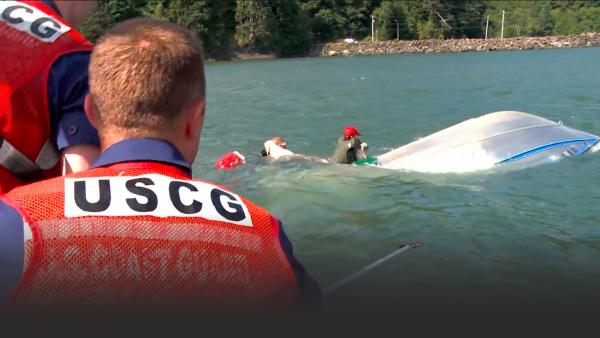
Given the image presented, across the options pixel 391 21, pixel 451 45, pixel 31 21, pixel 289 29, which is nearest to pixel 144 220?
pixel 31 21

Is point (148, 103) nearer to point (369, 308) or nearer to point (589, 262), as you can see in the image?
point (369, 308)

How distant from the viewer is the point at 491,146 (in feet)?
35.9

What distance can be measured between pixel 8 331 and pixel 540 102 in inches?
836

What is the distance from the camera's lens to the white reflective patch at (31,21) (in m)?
1.73

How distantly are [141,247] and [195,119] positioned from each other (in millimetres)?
392

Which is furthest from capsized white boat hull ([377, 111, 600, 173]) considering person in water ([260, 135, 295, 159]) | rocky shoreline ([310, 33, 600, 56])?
rocky shoreline ([310, 33, 600, 56])

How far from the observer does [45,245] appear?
44.7 inches

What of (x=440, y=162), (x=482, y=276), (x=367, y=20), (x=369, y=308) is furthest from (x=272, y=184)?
(x=367, y=20)

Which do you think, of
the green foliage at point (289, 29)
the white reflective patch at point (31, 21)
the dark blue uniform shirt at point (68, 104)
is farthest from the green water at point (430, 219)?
the green foliage at point (289, 29)

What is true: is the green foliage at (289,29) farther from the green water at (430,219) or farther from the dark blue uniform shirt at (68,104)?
the dark blue uniform shirt at (68,104)

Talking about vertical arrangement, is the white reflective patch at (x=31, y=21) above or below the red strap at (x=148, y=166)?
above

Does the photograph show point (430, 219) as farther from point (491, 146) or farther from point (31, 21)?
point (31, 21)

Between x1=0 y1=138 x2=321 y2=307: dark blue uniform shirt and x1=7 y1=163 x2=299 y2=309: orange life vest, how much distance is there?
2 centimetres

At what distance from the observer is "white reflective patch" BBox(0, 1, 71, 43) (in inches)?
68.2
